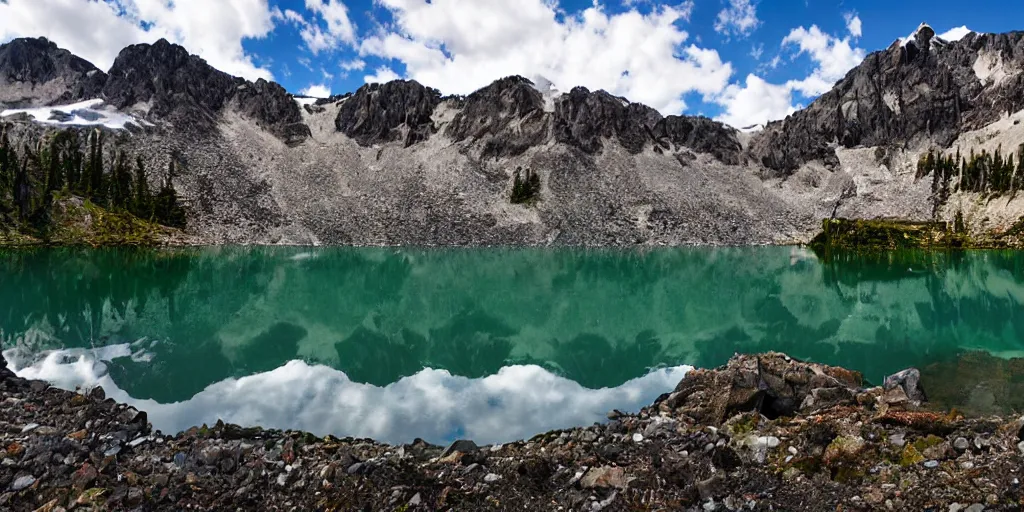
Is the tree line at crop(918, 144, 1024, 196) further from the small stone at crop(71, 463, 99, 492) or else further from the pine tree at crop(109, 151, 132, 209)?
the pine tree at crop(109, 151, 132, 209)

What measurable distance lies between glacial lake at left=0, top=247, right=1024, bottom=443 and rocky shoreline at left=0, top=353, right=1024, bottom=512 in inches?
80.5

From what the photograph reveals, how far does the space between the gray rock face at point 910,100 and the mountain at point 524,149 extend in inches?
18.3

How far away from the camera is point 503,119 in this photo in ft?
493

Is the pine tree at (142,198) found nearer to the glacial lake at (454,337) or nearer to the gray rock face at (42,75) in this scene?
the gray rock face at (42,75)

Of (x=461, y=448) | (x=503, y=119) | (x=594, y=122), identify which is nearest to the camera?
(x=461, y=448)

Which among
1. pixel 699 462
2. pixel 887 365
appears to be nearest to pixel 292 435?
pixel 699 462

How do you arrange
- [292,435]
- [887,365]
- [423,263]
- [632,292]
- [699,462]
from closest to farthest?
1. [699,462]
2. [292,435]
3. [887,365]
4. [632,292]
5. [423,263]

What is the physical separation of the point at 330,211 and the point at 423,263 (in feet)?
174

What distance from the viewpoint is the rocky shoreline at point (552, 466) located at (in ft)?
31.8

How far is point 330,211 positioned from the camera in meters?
122

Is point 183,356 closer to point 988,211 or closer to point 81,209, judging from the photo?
point 81,209

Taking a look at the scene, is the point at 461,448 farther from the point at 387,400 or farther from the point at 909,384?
the point at 909,384

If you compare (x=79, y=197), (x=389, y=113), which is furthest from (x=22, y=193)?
(x=389, y=113)

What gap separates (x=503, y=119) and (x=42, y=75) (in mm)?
120307
